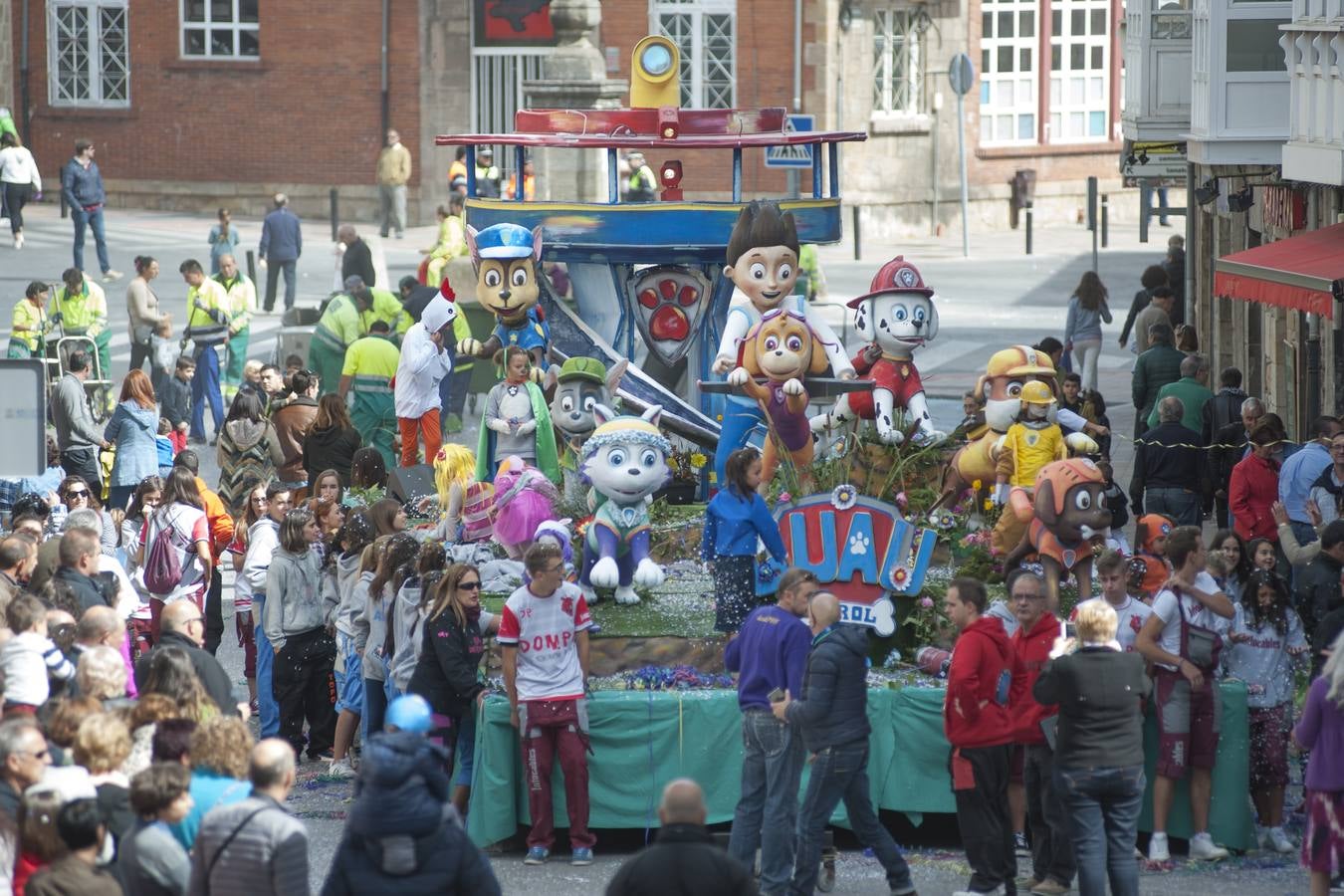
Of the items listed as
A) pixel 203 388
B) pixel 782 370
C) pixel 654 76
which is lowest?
pixel 203 388

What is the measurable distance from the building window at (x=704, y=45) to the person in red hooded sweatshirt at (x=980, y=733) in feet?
88.8

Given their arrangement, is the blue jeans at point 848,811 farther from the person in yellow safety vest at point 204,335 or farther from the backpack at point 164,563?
the person in yellow safety vest at point 204,335

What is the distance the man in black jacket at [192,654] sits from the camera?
8.93m

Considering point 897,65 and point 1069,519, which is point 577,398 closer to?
point 1069,519

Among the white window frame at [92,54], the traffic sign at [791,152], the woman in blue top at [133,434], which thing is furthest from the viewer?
the white window frame at [92,54]

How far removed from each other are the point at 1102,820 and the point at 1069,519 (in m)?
2.30

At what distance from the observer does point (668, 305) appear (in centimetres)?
1535

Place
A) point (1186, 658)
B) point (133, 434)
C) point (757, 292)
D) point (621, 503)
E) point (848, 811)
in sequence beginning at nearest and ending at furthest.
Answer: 1. point (848, 811)
2. point (1186, 658)
3. point (621, 503)
4. point (757, 292)
5. point (133, 434)

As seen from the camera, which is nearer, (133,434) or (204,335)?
(133,434)

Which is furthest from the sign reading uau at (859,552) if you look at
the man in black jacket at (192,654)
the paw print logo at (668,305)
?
the paw print logo at (668,305)

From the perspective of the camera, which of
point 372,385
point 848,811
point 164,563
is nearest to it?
point 848,811

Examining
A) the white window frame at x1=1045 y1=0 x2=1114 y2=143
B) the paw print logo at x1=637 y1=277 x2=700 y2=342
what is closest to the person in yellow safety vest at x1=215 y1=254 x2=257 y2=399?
the paw print logo at x1=637 y1=277 x2=700 y2=342

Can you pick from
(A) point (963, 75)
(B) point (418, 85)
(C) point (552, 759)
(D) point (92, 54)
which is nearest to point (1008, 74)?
(A) point (963, 75)

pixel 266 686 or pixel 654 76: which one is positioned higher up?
pixel 654 76
